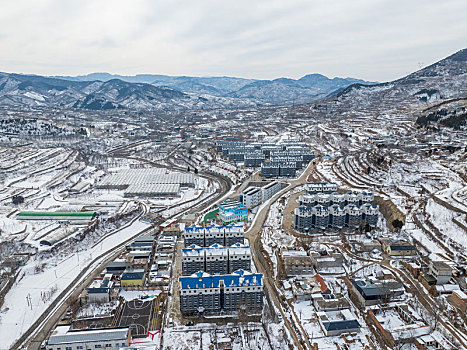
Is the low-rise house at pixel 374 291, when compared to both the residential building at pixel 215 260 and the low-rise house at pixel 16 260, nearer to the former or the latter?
the residential building at pixel 215 260

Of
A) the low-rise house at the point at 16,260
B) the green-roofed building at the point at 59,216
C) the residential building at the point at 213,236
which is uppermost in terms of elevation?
the residential building at the point at 213,236

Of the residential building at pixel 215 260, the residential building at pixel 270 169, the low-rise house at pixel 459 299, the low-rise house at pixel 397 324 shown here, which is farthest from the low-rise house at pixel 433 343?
the residential building at pixel 270 169

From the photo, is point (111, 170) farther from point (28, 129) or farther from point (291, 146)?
point (28, 129)

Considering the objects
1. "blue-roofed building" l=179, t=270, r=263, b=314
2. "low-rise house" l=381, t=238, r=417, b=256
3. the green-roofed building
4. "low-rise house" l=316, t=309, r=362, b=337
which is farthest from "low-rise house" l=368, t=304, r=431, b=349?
the green-roofed building

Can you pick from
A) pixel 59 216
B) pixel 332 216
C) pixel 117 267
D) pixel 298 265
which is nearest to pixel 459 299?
pixel 298 265

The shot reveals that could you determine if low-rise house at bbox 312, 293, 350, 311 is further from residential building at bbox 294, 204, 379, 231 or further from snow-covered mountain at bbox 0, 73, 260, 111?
snow-covered mountain at bbox 0, 73, 260, 111

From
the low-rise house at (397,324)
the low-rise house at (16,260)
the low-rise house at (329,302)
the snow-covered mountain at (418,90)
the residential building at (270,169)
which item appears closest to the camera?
the low-rise house at (397,324)

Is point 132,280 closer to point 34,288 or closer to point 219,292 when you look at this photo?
point 219,292
